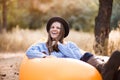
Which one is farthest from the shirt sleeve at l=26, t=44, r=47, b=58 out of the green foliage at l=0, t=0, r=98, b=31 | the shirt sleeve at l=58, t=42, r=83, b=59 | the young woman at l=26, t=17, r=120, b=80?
the green foliage at l=0, t=0, r=98, b=31

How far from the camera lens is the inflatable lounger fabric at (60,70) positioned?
3.87 meters

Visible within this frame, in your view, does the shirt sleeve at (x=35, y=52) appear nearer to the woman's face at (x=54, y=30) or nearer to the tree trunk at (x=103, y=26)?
the woman's face at (x=54, y=30)

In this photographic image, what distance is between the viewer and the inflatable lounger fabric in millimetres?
3867

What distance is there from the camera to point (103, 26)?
7.82 m

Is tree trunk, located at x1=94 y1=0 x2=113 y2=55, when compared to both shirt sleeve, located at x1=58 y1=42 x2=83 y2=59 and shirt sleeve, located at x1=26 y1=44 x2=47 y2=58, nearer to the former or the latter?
shirt sleeve, located at x1=58 y1=42 x2=83 y2=59

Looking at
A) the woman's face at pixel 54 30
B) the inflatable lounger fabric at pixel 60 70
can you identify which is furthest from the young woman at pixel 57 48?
the inflatable lounger fabric at pixel 60 70

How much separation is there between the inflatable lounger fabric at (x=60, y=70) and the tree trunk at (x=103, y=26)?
361 centimetres

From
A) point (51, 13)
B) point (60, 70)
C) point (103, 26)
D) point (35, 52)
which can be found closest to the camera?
point (60, 70)

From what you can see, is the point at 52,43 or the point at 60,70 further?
the point at 52,43

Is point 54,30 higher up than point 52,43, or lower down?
higher up

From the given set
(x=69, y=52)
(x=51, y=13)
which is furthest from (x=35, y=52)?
(x=51, y=13)

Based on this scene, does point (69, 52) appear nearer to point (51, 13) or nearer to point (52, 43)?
point (52, 43)

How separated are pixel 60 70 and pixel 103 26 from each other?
13.3 feet

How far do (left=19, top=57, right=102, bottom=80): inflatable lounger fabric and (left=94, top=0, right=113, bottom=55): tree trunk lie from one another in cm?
361
